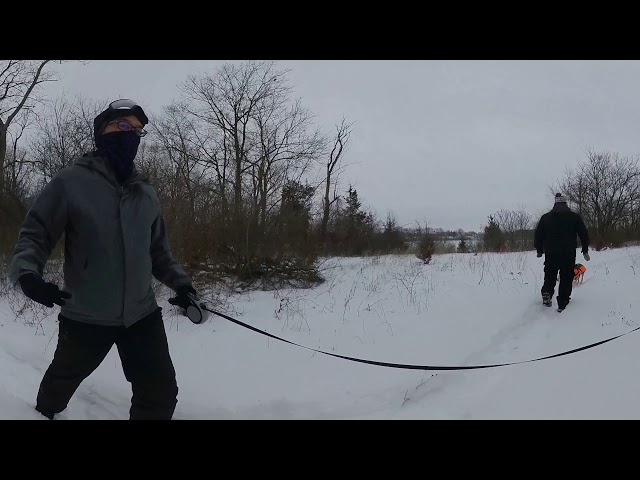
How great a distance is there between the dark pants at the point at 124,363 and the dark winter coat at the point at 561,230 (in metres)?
6.40

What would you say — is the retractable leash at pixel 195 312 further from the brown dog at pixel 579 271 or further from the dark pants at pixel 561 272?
the brown dog at pixel 579 271

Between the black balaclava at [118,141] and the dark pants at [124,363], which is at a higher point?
the black balaclava at [118,141]

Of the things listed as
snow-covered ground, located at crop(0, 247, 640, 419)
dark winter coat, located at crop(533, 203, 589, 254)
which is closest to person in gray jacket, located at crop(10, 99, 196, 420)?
snow-covered ground, located at crop(0, 247, 640, 419)

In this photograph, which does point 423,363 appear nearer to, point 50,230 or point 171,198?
point 50,230

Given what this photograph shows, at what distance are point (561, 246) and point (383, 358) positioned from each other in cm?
388

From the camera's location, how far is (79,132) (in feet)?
39.1

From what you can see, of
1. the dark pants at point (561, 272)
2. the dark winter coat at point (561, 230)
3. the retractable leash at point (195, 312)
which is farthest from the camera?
the dark winter coat at point (561, 230)

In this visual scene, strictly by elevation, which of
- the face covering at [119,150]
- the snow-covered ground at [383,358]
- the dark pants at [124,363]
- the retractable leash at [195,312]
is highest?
the face covering at [119,150]

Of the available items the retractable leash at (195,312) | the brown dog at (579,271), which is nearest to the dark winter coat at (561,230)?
the brown dog at (579,271)

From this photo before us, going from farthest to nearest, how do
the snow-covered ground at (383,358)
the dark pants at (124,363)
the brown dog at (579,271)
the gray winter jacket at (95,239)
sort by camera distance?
the brown dog at (579,271), the snow-covered ground at (383,358), the dark pants at (124,363), the gray winter jacket at (95,239)

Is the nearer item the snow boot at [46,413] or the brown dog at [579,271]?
the snow boot at [46,413]

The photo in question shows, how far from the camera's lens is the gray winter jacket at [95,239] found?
6.98 ft

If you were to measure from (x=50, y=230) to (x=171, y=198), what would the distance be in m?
6.65

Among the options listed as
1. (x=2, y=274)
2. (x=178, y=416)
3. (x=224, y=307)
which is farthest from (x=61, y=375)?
(x=2, y=274)
